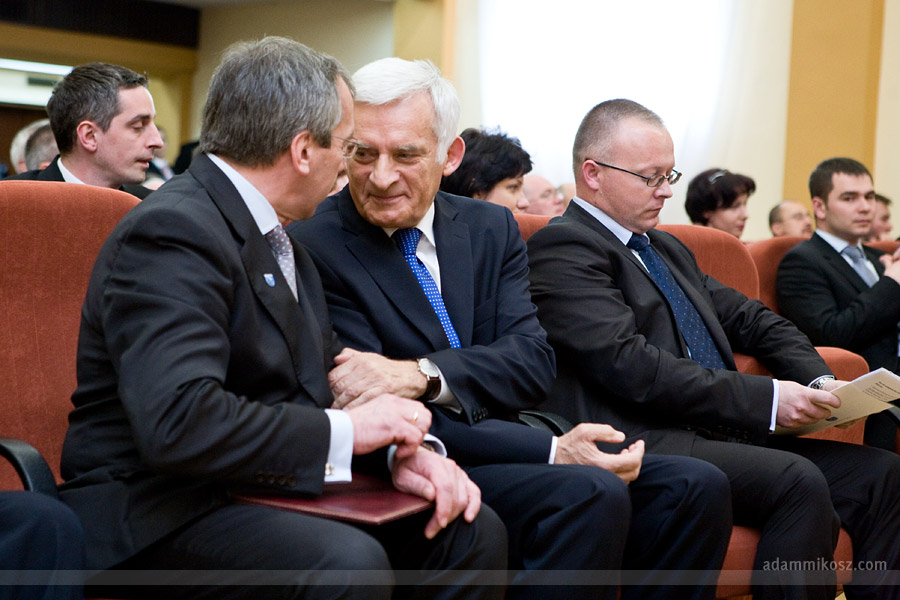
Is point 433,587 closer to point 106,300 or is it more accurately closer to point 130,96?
point 106,300

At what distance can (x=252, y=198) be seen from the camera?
156cm

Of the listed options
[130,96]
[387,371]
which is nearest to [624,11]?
[130,96]

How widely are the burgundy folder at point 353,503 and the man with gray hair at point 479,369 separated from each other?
0.27 m

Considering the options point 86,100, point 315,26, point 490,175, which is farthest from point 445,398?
point 315,26

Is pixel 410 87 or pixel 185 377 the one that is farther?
pixel 410 87

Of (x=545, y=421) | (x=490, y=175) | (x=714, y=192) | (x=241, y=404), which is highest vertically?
(x=490, y=175)

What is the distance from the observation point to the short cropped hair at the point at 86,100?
3.55 m

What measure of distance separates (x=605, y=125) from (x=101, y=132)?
197 centimetres

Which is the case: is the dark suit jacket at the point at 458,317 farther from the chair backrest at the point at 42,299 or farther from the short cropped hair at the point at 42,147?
the short cropped hair at the point at 42,147

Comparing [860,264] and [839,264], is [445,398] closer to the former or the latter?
[839,264]

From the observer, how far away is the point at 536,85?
679 centimetres

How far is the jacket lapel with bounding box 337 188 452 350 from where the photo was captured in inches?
76.9

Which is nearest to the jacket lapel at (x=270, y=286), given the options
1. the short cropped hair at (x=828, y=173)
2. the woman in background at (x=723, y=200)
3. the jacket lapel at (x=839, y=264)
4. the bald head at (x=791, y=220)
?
the jacket lapel at (x=839, y=264)

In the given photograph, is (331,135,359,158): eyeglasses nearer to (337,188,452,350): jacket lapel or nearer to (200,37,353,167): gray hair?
(200,37,353,167): gray hair
